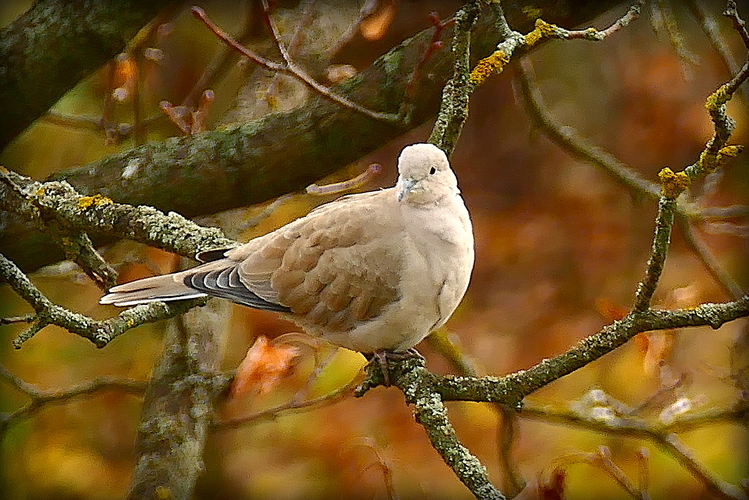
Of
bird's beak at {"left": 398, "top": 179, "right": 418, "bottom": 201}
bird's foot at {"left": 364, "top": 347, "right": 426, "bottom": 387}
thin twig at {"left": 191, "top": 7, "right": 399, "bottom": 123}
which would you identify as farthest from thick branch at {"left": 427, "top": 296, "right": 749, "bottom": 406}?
thin twig at {"left": 191, "top": 7, "right": 399, "bottom": 123}

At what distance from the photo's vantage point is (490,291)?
226 inches

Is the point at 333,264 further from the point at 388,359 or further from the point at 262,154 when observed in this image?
the point at 262,154

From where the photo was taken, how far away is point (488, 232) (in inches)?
226

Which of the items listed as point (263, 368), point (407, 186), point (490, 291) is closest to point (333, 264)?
point (407, 186)

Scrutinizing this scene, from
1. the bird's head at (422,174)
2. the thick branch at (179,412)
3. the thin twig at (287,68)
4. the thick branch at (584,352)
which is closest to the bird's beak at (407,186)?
the bird's head at (422,174)

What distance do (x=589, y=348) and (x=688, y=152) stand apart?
13.7 ft

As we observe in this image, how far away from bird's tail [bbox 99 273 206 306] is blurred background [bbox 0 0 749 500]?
2.39ft

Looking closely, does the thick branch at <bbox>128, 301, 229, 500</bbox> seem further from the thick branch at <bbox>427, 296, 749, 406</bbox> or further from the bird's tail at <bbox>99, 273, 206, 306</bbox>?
the thick branch at <bbox>427, 296, 749, 406</bbox>

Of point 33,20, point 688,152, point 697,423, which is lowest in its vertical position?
point 688,152

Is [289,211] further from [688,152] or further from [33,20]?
[688,152]

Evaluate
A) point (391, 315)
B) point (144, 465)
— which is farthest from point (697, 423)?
point (144, 465)

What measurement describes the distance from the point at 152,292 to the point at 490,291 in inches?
136

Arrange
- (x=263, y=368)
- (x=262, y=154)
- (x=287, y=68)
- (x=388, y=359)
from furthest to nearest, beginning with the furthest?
(x=262, y=154) → (x=263, y=368) → (x=287, y=68) → (x=388, y=359)

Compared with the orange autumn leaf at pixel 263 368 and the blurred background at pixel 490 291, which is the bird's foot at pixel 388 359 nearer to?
the orange autumn leaf at pixel 263 368
